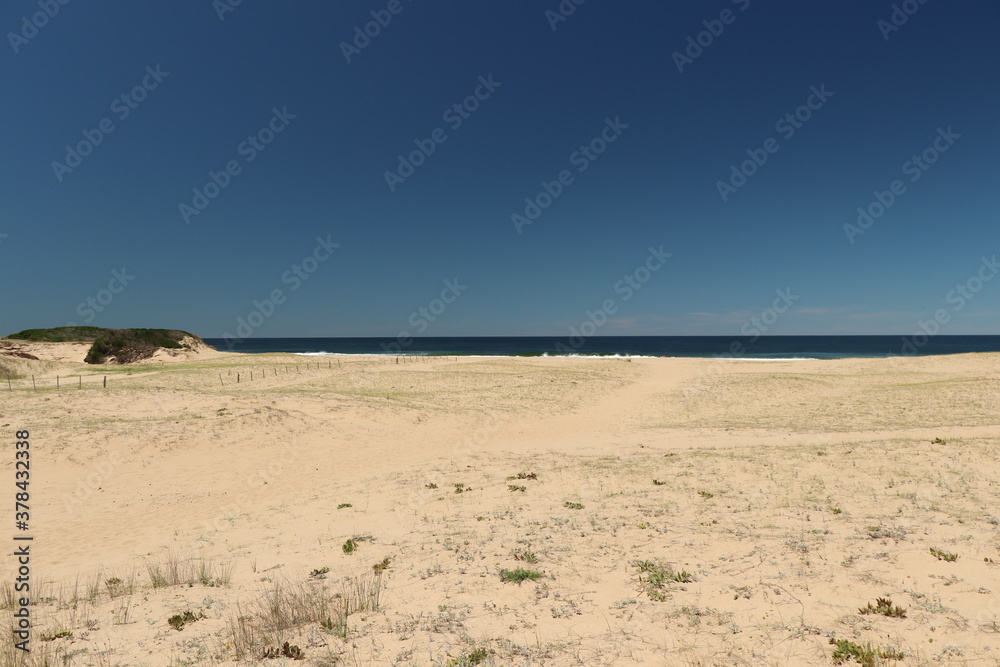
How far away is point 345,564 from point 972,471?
1924 cm

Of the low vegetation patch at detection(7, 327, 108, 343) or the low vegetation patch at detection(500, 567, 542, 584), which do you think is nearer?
the low vegetation patch at detection(500, 567, 542, 584)

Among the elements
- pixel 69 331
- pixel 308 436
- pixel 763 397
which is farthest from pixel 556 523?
pixel 69 331

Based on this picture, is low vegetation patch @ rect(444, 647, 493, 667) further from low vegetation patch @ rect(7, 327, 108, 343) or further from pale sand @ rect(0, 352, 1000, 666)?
low vegetation patch @ rect(7, 327, 108, 343)

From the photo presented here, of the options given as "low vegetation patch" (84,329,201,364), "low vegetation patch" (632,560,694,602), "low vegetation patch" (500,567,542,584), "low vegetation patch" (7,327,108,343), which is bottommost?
"low vegetation patch" (500,567,542,584)

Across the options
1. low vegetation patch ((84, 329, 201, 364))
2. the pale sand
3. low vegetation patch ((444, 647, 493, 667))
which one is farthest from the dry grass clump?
low vegetation patch ((84, 329, 201, 364))

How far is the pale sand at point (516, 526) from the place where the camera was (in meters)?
6.47

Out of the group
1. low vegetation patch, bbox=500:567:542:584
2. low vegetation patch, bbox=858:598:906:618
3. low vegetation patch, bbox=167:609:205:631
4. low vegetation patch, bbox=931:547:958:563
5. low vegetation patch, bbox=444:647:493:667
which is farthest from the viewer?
low vegetation patch, bbox=500:567:542:584

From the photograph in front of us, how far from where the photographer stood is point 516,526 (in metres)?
11.4

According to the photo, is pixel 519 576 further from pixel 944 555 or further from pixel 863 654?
pixel 944 555

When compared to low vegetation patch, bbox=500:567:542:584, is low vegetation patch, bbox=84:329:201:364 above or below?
above

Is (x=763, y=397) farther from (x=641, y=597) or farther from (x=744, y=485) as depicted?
(x=641, y=597)

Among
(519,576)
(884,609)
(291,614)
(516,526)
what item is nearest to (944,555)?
(884,609)

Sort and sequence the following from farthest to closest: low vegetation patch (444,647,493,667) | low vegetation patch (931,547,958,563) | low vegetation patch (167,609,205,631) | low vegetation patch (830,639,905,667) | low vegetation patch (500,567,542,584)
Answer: low vegetation patch (500,567,542,584) → low vegetation patch (931,547,958,563) → low vegetation patch (167,609,205,631) → low vegetation patch (444,647,493,667) → low vegetation patch (830,639,905,667)

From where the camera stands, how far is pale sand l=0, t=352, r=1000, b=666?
6.47 m
